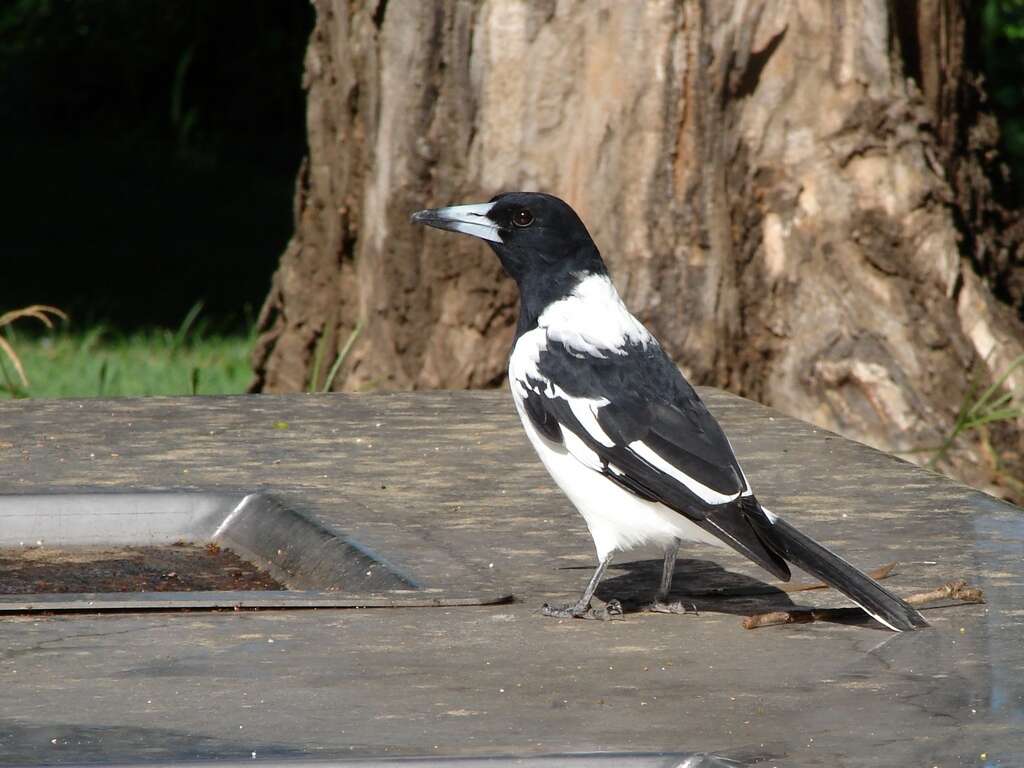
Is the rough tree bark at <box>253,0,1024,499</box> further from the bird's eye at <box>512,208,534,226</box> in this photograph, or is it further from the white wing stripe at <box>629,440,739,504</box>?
the white wing stripe at <box>629,440,739,504</box>

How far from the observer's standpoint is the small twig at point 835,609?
270 cm

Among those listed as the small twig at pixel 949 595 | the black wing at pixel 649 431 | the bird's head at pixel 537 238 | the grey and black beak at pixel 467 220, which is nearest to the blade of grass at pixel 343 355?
the grey and black beak at pixel 467 220

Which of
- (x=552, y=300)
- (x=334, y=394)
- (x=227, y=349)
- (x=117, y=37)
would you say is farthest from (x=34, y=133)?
(x=552, y=300)

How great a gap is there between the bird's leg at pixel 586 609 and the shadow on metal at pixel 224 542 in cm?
9

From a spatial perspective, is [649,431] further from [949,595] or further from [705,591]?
[949,595]

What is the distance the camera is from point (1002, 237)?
6051 mm

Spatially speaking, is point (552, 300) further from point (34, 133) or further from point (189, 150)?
point (34, 133)

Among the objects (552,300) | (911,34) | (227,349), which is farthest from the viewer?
(227,349)

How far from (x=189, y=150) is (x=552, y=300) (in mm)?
11734

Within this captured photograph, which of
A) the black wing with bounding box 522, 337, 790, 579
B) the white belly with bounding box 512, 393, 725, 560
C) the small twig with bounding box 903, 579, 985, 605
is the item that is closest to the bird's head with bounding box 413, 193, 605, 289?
the black wing with bounding box 522, 337, 790, 579

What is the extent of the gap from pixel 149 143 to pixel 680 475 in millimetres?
12933

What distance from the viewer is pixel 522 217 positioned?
364 centimetres

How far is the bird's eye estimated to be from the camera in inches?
143

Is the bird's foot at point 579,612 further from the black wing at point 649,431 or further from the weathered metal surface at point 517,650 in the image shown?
the black wing at point 649,431
